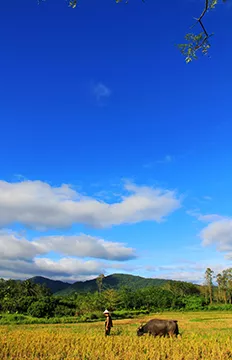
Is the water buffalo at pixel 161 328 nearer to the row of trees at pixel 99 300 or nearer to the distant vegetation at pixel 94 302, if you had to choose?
the distant vegetation at pixel 94 302

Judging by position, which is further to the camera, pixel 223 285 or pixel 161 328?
pixel 223 285

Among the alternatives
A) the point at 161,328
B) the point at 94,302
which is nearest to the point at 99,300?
the point at 94,302

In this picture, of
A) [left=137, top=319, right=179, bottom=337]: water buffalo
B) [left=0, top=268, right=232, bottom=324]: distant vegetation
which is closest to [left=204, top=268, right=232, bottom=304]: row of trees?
[left=0, top=268, right=232, bottom=324]: distant vegetation

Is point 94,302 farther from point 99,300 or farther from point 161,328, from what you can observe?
point 161,328

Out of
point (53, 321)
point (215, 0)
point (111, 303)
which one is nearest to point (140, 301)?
point (111, 303)

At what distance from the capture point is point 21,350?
12484 millimetres

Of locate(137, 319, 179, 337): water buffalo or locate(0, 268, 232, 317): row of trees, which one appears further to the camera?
locate(0, 268, 232, 317): row of trees

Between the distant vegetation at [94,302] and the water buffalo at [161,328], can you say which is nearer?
the water buffalo at [161,328]

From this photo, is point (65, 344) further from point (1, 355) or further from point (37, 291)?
point (37, 291)

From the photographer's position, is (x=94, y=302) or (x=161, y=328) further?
(x=94, y=302)

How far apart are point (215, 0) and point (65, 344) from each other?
1291cm

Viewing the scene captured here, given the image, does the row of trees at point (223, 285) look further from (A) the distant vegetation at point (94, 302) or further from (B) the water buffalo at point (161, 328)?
(B) the water buffalo at point (161, 328)

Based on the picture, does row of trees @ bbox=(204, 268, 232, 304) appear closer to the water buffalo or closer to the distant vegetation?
the distant vegetation

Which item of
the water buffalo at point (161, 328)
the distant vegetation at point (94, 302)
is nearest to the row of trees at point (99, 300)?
the distant vegetation at point (94, 302)
